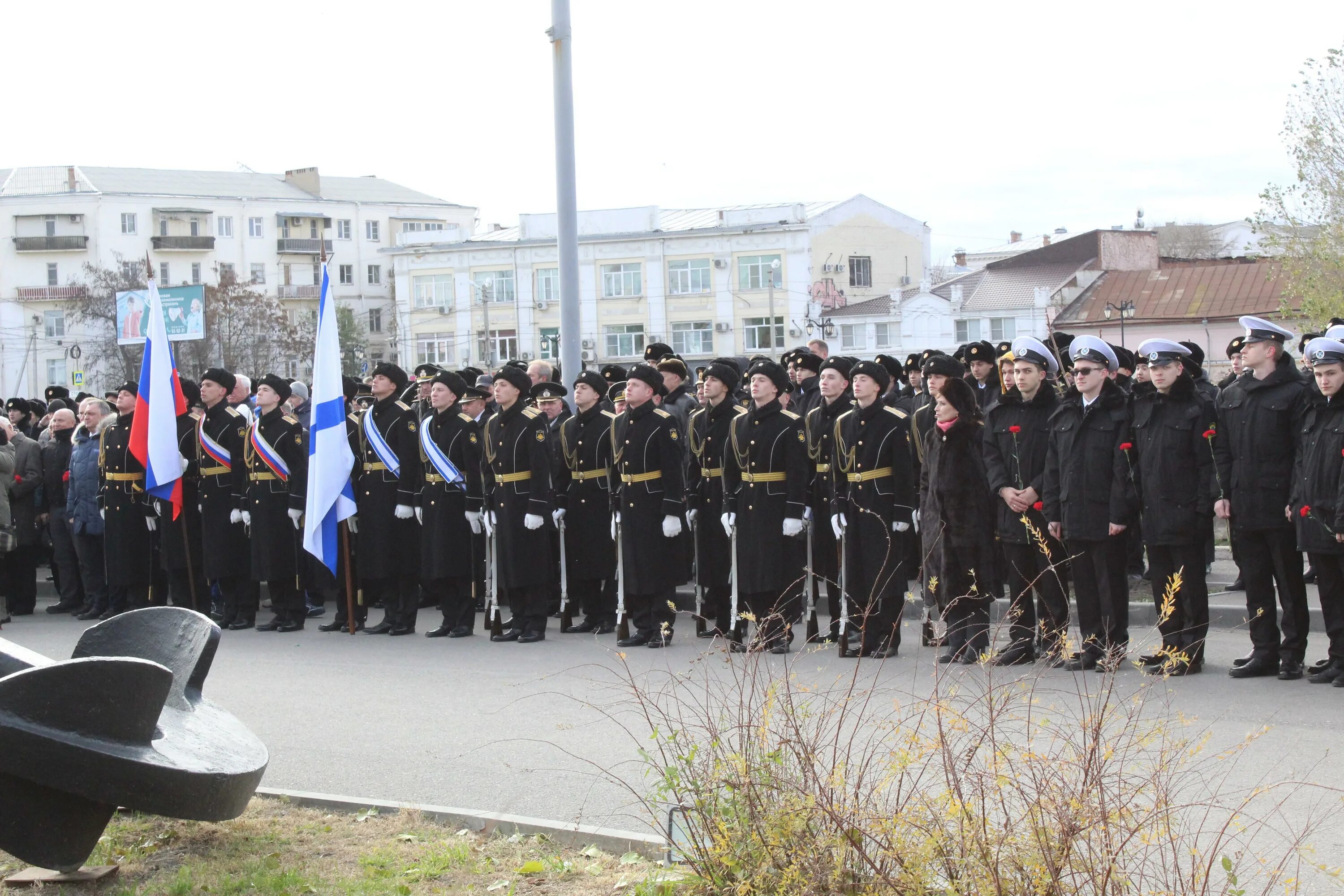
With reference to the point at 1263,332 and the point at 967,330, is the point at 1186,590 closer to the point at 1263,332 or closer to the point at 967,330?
the point at 1263,332

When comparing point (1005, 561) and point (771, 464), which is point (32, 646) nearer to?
point (771, 464)

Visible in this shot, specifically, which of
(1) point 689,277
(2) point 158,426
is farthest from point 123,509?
(1) point 689,277

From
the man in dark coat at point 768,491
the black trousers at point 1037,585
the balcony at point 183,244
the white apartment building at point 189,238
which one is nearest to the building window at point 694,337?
the white apartment building at point 189,238

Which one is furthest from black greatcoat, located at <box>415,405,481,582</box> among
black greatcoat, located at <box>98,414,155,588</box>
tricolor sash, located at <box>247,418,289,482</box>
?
black greatcoat, located at <box>98,414,155,588</box>

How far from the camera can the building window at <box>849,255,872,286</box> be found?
70062 millimetres

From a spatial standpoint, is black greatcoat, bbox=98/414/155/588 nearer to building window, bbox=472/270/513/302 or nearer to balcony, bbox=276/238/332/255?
building window, bbox=472/270/513/302

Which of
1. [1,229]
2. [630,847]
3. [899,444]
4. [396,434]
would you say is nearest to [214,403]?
[396,434]

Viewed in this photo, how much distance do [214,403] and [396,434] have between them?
1987 mm

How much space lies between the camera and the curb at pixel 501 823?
5637 mm

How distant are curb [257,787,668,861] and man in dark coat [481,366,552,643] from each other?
482 centimetres

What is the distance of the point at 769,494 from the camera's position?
35.2 feet

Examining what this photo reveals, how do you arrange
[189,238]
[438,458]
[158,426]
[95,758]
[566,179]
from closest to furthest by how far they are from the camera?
[95,758] → [438,458] → [158,426] → [566,179] → [189,238]

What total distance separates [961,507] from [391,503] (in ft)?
17.3

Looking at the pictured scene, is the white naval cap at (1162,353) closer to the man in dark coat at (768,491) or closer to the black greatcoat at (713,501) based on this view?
the man in dark coat at (768,491)
